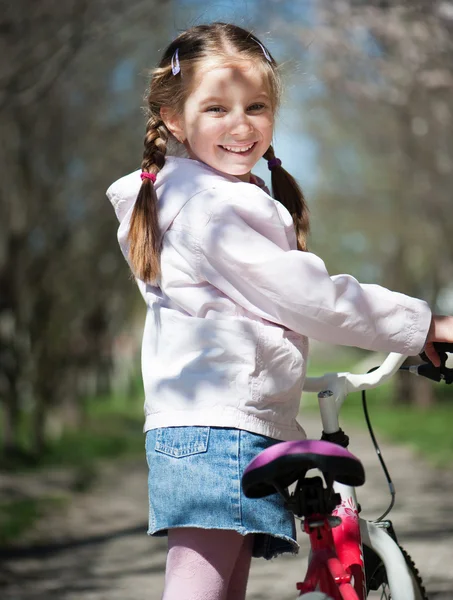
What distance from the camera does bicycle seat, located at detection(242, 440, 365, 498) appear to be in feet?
7.62

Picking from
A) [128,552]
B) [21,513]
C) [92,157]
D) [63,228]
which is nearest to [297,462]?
[128,552]

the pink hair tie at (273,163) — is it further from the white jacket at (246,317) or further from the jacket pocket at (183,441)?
the jacket pocket at (183,441)

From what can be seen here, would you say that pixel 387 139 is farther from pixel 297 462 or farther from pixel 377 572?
pixel 297 462

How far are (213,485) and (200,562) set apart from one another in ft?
0.61

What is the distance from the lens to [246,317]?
2.63 m

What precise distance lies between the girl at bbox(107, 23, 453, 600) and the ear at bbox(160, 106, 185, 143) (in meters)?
0.13

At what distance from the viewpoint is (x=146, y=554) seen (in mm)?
6977

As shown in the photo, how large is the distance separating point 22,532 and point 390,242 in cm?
1584

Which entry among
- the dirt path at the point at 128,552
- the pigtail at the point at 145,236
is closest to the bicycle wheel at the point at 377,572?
the pigtail at the point at 145,236

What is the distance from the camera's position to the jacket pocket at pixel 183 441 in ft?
8.43

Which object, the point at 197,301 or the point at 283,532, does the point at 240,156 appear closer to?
the point at 197,301

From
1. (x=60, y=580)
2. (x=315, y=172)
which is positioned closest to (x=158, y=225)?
(x=60, y=580)

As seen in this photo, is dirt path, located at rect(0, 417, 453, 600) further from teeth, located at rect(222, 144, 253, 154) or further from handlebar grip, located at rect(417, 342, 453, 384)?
teeth, located at rect(222, 144, 253, 154)

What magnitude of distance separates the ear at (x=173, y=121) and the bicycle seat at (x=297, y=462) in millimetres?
967
